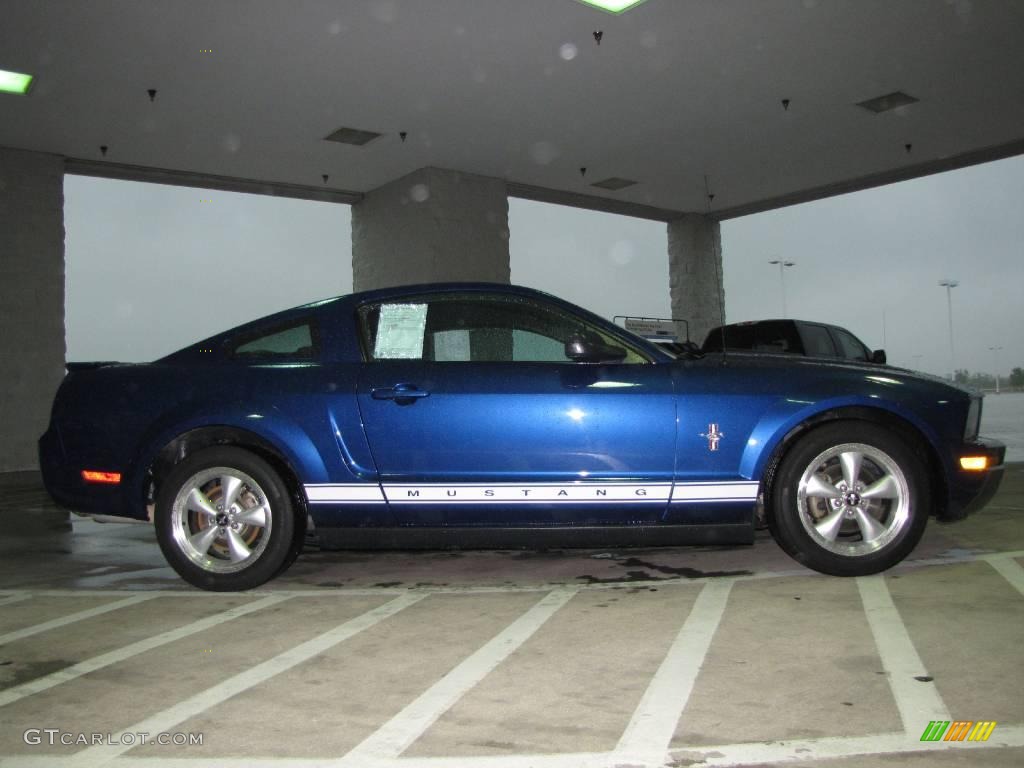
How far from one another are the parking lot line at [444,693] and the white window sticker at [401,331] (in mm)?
1355

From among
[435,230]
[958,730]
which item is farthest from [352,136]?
[958,730]

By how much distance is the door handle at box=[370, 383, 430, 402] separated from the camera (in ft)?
13.4

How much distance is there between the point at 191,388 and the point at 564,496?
185 cm

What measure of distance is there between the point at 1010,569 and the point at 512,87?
8.73 meters

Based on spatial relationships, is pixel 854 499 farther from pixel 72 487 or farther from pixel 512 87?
pixel 512 87

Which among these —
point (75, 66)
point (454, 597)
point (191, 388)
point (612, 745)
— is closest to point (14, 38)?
point (75, 66)

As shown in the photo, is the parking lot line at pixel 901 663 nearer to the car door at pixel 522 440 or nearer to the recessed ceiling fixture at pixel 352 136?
the car door at pixel 522 440

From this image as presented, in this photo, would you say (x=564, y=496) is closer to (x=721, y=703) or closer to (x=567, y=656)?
(x=567, y=656)

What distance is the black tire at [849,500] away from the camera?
13.3ft

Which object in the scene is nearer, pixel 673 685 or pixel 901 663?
pixel 673 685

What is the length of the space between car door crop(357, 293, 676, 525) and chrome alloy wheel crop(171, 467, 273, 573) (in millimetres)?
643

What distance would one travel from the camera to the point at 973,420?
4.30m

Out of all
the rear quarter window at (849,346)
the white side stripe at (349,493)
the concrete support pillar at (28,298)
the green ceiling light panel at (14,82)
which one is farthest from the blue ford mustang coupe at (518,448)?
the concrete support pillar at (28,298)

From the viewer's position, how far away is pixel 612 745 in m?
2.30
